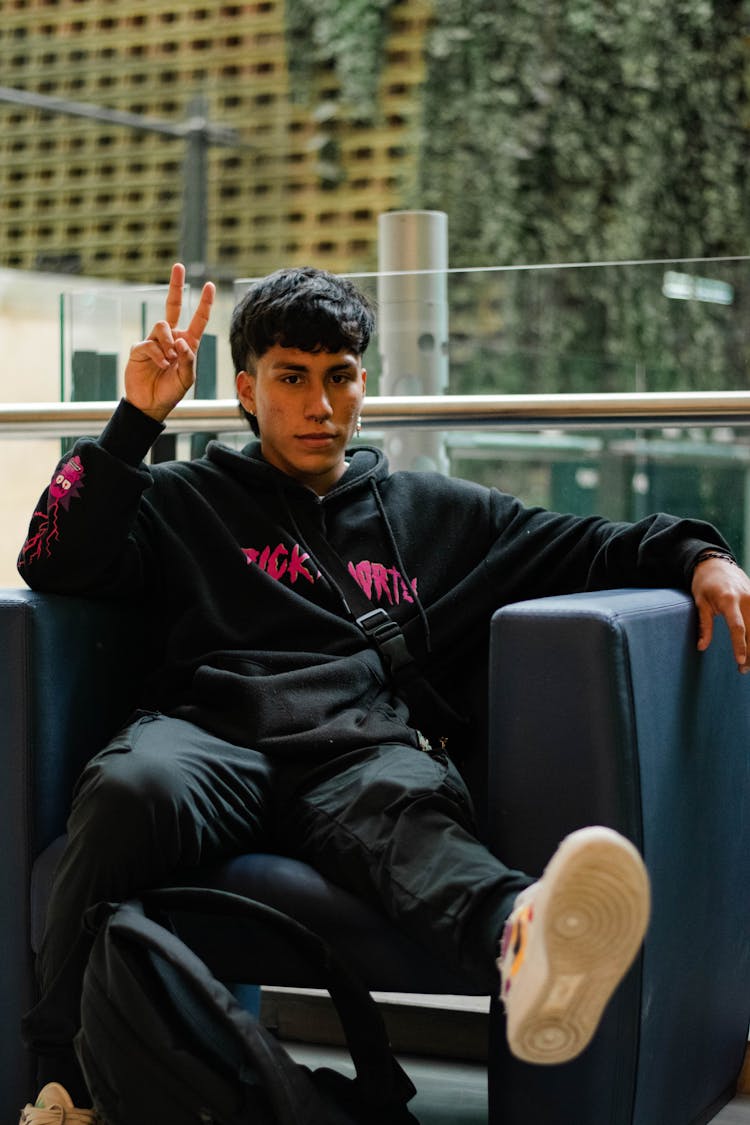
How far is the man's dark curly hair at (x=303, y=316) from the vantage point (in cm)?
175

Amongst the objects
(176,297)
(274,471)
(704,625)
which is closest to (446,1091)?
(704,625)

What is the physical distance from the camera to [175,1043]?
4.00ft

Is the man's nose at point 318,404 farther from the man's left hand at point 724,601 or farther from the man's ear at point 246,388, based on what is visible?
the man's left hand at point 724,601

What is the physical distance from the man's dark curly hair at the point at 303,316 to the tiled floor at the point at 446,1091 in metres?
0.89

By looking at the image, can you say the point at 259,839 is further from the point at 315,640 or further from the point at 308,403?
the point at 308,403

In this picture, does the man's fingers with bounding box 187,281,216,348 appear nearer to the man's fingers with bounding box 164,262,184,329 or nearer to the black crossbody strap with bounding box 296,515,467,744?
the man's fingers with bounding box 164,262,184,329

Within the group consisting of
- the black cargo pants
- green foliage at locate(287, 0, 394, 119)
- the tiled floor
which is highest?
green foliage at locate(287, 0, 394, 119)

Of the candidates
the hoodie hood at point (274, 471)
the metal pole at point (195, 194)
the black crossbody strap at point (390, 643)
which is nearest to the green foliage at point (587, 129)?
the metal pole at point (195, 194)

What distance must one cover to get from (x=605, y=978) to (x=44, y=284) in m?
6.02

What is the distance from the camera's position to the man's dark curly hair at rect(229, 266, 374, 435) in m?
1.75

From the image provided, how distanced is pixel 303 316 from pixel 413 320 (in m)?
0.57

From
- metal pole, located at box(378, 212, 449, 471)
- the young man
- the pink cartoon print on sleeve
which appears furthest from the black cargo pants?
metal pole, located at box(378, 212, 449, 471)

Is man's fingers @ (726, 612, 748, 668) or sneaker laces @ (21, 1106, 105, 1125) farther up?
man's fingers @ (726, 612, 748, 668)

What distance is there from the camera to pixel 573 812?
1.33 m
